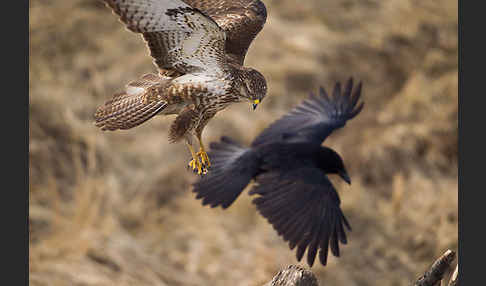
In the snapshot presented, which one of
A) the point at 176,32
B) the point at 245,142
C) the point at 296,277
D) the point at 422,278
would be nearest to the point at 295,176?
the point at 296,277

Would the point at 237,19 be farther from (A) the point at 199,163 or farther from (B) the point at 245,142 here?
(B) the point at 245,142

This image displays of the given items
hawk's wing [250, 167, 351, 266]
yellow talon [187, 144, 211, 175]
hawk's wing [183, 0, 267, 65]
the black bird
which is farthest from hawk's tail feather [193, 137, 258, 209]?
hawk's wing [183, 0, 267, 65]

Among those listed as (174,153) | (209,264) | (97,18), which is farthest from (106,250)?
(97,18)

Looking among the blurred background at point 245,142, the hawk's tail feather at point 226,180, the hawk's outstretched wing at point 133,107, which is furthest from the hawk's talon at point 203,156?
the blurred background at point 245,142

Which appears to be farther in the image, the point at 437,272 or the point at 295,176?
the point at 295,176

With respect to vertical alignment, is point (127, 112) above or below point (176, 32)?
below

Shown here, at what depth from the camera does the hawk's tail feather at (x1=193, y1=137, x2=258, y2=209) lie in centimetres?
562

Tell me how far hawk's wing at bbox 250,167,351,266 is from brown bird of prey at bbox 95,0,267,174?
2.72 ft

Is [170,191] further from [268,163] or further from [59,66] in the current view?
[268,163]

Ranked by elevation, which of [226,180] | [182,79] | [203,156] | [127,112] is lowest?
[226,180]

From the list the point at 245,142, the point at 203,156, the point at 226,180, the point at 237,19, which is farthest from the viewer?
the point at 245,142

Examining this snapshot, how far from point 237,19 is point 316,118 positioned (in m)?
1.57

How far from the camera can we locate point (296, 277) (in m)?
4.13

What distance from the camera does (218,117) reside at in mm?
8508
